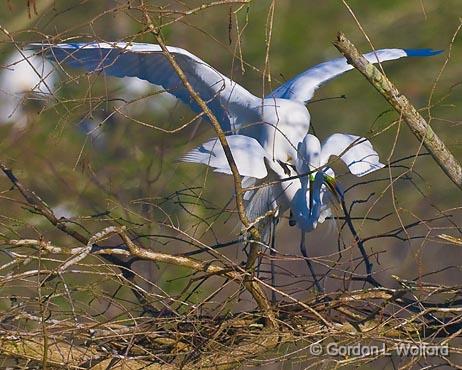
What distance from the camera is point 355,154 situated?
2.26m

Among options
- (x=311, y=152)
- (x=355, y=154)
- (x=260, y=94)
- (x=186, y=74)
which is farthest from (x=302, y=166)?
(x=260, y=94)

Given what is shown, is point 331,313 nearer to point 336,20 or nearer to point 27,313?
point 27,313

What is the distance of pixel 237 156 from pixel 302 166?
292 mm

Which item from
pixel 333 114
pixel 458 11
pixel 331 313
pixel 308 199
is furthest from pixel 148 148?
pixel 331 313

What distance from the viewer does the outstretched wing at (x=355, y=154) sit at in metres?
2.20

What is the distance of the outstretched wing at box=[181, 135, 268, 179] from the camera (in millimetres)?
2166

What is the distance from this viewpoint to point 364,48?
512 cm

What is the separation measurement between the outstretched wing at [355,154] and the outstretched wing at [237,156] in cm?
14

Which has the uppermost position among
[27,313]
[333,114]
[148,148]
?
[27,313]

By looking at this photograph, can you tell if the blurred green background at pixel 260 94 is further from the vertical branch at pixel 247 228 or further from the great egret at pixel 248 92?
the vertical branch at pixel 247 228

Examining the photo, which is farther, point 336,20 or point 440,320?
point 336,20

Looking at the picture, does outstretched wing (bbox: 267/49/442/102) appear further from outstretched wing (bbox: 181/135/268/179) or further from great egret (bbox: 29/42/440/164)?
outstretched wing (bbox: 181/135/268/179)

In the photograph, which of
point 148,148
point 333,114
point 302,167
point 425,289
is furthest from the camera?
point 333,114

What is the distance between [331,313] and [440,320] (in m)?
0.17
